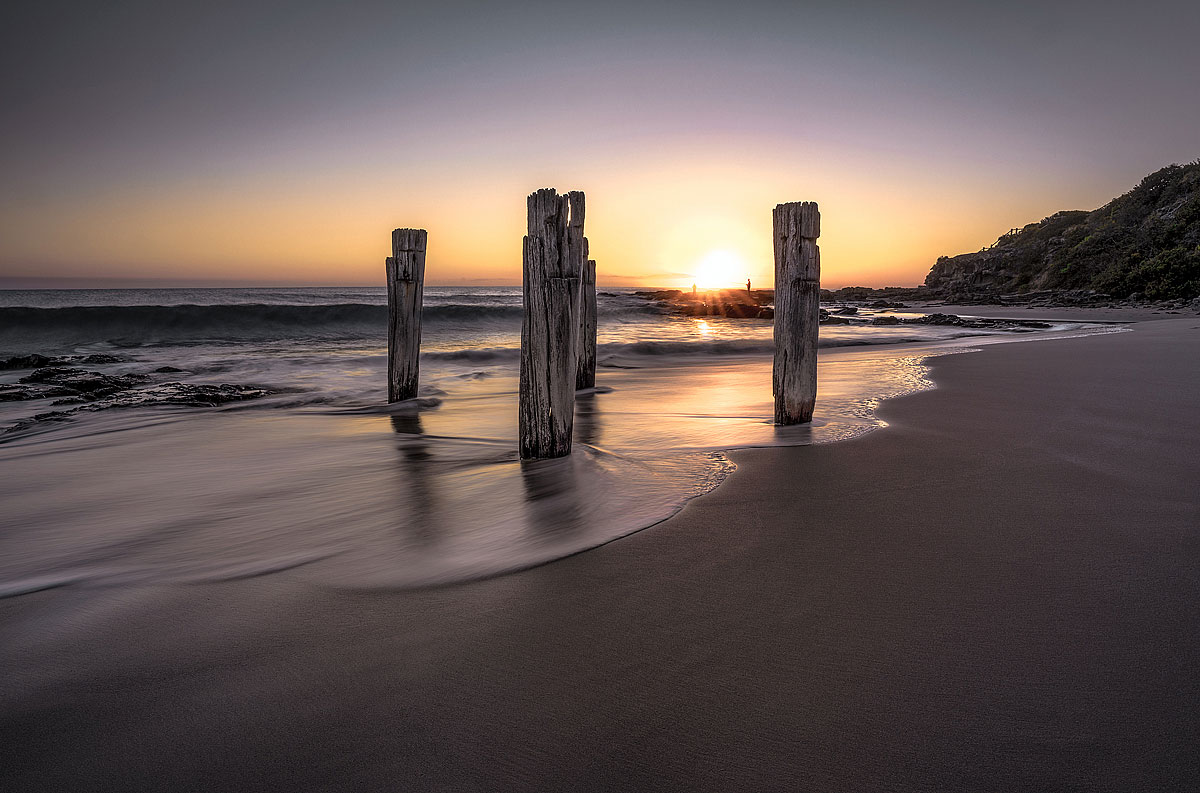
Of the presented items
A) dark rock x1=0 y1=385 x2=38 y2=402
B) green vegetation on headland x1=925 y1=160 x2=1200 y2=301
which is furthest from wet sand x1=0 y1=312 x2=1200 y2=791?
green vegetation on headland x1=925 y1=160 x2=1200 y2=301

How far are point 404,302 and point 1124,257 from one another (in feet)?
120

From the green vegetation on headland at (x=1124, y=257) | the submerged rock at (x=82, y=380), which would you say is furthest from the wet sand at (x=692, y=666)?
the green vegetation on headland at (x=1124, y=257)

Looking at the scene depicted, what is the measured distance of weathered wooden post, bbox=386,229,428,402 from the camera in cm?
800

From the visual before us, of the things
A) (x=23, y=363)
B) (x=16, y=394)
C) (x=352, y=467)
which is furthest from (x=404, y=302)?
A: (x=23, y=363)

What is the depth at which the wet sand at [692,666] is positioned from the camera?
5.14ft

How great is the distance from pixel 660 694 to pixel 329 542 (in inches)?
89.3

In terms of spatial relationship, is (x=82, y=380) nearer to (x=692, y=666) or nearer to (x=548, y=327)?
(x=548, y=327)

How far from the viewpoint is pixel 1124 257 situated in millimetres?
30141

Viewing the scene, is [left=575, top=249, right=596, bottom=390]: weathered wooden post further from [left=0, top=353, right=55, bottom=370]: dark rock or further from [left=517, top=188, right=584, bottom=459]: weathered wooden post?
[left=0, top=353, right=55, bottom=370]: dark rock

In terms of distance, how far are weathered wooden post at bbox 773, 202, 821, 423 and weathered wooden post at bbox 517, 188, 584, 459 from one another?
2016mm

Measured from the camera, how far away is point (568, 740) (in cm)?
165

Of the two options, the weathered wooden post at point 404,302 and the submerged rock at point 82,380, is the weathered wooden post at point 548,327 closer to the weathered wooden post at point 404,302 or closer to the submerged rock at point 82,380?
the weathered wooden post at point 404,302

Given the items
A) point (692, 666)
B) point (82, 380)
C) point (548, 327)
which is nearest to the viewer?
point (692, 666)

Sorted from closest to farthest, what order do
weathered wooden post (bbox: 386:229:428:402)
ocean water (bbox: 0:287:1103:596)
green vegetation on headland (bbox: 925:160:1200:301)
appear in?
ocean water (bbox: 0:287:1103:596), weathered wooden post (bbox: 386:229:428:402), green vegetation on headland (bbox: 925:160:1200:301)
